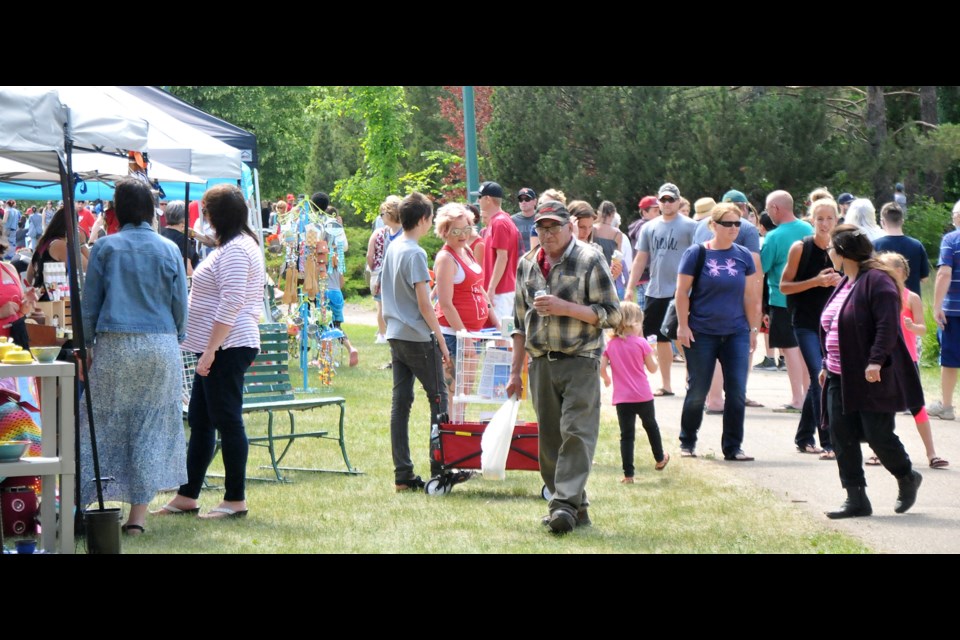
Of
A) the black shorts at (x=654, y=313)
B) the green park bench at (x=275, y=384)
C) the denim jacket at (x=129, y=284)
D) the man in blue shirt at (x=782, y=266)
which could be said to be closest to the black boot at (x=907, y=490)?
the man in blue shirt at (x=782, y=266)

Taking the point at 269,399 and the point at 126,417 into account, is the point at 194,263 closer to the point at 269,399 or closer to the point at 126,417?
the point at 269,399

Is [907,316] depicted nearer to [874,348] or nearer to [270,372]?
[874,348]

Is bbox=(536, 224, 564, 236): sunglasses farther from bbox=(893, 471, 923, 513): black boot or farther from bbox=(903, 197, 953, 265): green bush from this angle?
bbox=(903, 197, 953, 265): green bush

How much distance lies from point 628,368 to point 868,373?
75.5 inches

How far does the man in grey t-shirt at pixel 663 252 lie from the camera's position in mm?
13000

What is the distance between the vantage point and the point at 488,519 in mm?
7680

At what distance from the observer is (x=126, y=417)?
7133mm

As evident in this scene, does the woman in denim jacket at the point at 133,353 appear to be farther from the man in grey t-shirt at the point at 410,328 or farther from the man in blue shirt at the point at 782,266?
the man in blue shirt at the point at 782,266

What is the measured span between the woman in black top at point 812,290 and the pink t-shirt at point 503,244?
9.02 ft

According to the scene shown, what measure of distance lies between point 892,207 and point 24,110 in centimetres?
717

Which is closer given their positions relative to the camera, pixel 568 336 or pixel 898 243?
pixel 568 336

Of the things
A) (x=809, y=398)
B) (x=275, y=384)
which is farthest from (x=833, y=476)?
(x=275, y=384)
